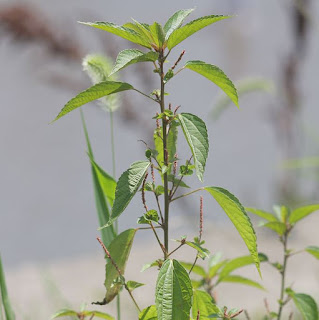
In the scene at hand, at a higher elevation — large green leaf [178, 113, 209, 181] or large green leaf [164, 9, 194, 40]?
large green leaf [164, 9, 194, 40]

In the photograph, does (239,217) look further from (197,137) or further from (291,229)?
(291,229)

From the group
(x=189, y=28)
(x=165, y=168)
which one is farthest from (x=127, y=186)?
(x=189, y=28)

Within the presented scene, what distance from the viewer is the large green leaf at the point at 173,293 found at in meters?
0.54

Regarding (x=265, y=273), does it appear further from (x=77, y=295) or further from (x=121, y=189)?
(x=121, y=189)

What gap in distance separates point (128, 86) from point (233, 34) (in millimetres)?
3656

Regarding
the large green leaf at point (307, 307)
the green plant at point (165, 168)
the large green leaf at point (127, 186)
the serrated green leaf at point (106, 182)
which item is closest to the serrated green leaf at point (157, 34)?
the green plant at point (165, 168)

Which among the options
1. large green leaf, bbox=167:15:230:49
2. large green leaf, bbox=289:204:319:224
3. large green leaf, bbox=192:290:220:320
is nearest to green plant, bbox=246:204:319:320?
large green leaf, bbox=289:204:319:224

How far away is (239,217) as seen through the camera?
558 mm

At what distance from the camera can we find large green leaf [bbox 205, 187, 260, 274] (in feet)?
1.81

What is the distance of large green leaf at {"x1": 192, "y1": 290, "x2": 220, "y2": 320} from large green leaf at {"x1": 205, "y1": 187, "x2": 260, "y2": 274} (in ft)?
0.35

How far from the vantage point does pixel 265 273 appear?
291cm

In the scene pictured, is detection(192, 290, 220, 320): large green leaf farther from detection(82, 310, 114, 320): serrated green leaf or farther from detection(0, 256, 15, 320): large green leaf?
detection(0, 256, 15, 320): large green leaf

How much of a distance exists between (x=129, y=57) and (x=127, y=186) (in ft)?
0.33

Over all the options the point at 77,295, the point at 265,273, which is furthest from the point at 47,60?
the point at 265,273
